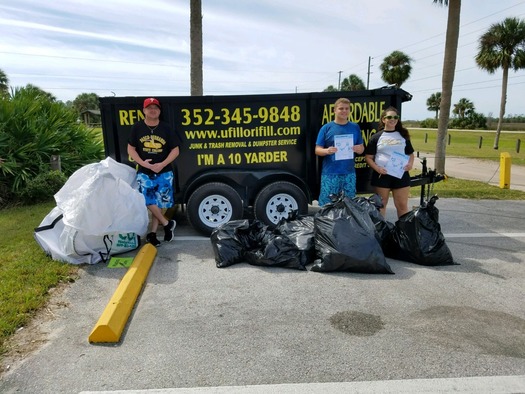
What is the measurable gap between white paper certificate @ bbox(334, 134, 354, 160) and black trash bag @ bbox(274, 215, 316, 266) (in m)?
0.89

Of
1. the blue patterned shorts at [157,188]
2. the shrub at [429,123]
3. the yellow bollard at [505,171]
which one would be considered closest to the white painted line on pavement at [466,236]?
the blue patterned shorts at [157,188]

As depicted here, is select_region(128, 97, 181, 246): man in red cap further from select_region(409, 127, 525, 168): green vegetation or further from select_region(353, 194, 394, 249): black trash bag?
select_region(409, 127, 525, 168): green vegetation

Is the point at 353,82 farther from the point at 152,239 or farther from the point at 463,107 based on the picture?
the point at 152,239

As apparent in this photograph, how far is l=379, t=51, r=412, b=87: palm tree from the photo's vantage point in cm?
4601

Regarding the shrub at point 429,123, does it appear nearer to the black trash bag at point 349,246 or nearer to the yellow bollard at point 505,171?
the yellow bollard at point 505,171

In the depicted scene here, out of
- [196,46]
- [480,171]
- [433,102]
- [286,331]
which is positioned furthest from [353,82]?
[286,331]

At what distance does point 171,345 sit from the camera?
2885 mm

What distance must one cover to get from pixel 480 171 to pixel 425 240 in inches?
480

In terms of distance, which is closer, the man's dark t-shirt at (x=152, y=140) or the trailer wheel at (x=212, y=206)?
the man's dark t-shirt at (x=152, y=140)

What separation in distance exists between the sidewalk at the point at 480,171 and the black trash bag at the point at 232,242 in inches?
345

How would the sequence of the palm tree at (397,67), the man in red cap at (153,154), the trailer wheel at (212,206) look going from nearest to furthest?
the man in red cap at (153,154) → the trailer wheel at (212,206) → the palm tree at (397,67)

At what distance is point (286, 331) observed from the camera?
307 centimetres

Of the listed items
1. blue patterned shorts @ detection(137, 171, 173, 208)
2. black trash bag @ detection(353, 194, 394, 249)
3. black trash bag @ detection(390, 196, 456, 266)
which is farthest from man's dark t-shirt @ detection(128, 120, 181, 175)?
black trash bag @ detection(390, 196, 456, 266)

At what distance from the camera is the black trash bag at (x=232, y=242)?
14.5 feet
